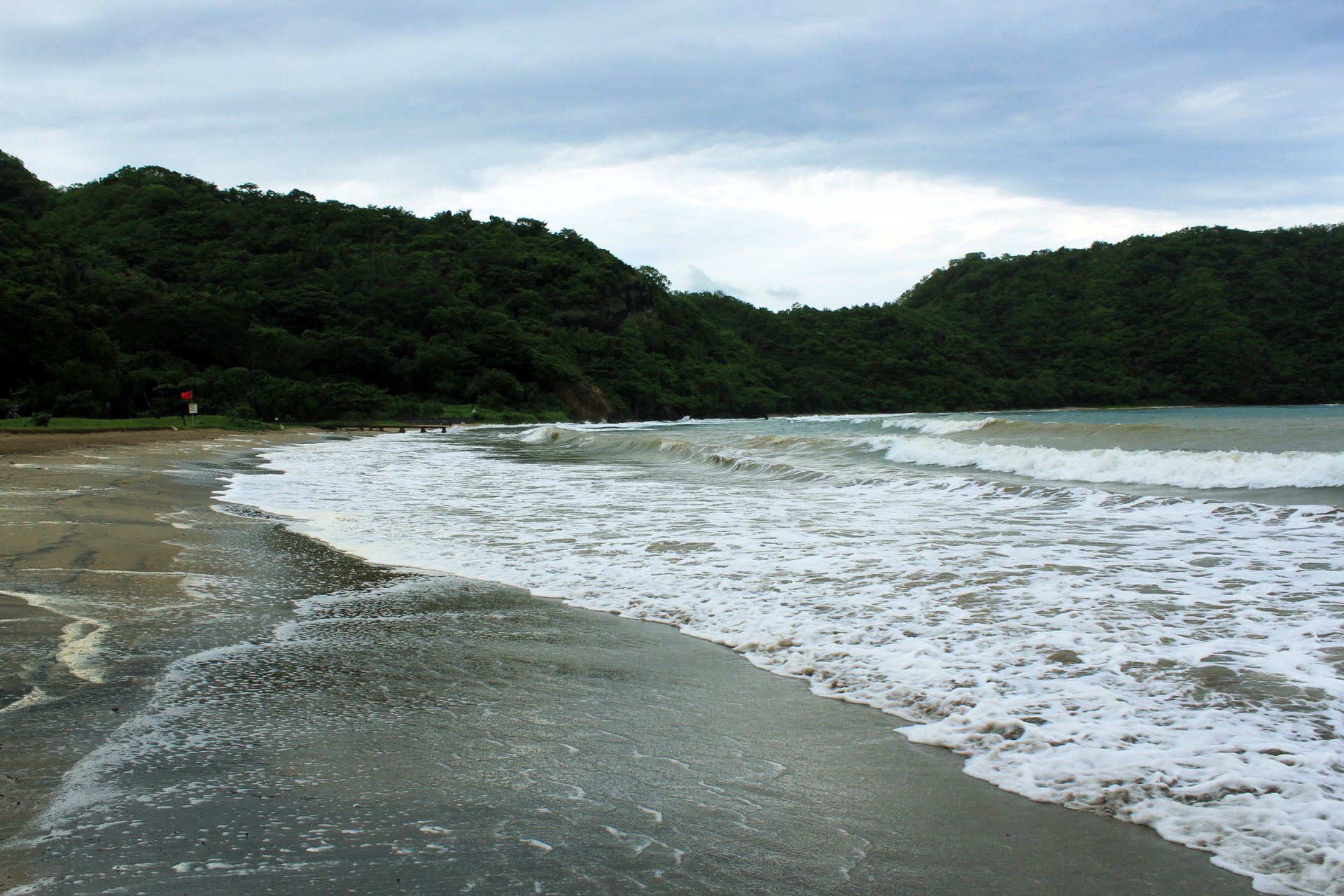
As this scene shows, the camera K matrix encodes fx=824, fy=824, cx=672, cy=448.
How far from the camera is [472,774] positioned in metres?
2.88

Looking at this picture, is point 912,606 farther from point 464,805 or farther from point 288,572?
point 288,572

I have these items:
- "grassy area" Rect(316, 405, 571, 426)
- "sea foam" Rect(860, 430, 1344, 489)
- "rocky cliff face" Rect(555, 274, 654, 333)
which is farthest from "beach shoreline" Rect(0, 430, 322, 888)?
"rocky cliff face" Rect(555, 274, 654, 333)

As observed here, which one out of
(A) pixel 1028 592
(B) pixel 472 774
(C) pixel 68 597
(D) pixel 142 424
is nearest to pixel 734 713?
(B) pixel 472 774

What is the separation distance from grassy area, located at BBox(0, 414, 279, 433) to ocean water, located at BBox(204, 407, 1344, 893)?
1841cm

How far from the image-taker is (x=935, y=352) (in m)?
109

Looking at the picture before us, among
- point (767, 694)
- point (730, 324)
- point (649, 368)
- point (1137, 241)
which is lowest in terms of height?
point (767, 694)

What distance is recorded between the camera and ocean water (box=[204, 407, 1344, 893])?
9.67 feet

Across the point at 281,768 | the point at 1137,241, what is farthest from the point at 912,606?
the point at 1137,241

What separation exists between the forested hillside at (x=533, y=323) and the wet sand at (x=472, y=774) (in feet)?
121

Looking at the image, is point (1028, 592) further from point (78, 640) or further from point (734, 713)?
point (78, 640)

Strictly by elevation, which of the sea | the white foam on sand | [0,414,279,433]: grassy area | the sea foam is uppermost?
[0,414,279,433]: grassy area

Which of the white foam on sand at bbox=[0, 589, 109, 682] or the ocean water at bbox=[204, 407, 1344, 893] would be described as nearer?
the ocean water at bbox=[204, 407, 1344, 893]

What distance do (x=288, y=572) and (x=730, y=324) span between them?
119m

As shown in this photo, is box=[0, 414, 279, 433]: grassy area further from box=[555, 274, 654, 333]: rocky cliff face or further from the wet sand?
box=[555, 274, 654, 333]: rocky cliff face
